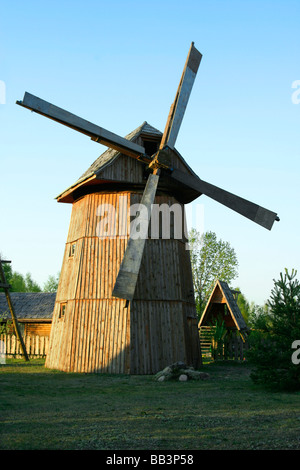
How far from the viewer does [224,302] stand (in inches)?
900

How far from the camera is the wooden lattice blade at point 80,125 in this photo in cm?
1393

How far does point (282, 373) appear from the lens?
10664 mm

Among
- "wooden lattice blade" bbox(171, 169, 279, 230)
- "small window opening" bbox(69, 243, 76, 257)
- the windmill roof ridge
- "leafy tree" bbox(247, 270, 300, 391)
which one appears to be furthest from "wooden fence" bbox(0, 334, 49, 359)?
"leafy tree" bbox(247, 270, 300, 391)

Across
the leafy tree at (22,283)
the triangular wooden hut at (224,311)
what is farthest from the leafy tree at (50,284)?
the triangular wooden hut at (224,311)

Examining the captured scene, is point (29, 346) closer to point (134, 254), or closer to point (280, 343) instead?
point (134, 254)

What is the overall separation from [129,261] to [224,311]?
11.6 metres

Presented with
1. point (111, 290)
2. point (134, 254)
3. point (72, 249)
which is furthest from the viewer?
point (72, 249)

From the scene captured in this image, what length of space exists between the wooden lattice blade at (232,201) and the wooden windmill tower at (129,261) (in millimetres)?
32

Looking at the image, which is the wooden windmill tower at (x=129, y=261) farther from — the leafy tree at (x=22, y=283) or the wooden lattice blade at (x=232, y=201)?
the leafy tree at (x=22, y=283)

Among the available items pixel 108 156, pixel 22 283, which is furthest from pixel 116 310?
pixel 22 283

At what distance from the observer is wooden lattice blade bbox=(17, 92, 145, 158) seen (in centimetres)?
1393

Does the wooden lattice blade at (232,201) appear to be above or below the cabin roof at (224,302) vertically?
above

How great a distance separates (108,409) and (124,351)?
20.5 feet

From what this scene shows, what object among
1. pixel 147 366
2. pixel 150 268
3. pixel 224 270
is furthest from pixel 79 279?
pixel 224 270
